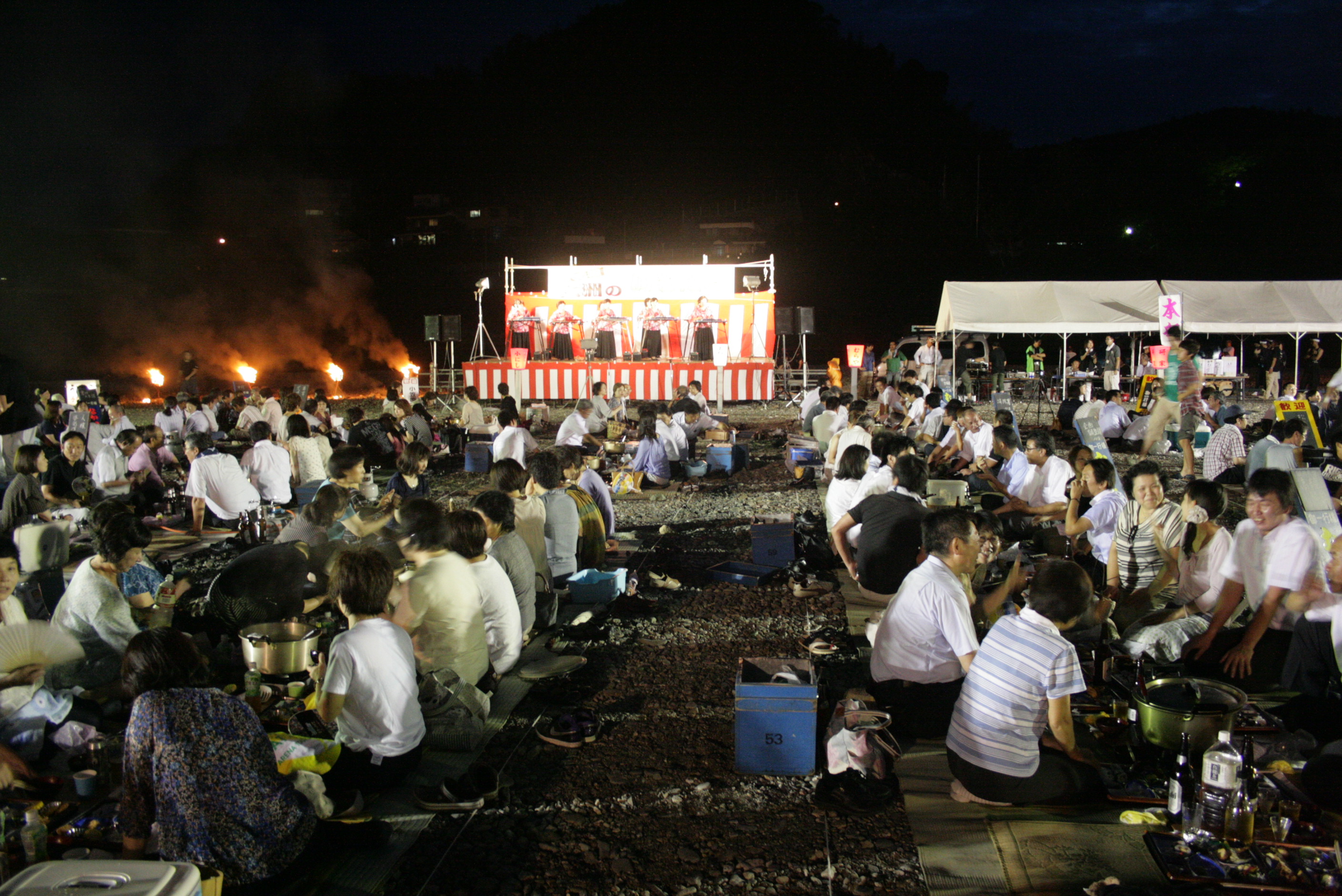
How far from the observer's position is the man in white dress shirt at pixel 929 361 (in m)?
19.8

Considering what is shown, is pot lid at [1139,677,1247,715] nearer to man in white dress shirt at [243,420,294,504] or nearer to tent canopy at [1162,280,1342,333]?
man in white dress shirt at [243,420,294,504]

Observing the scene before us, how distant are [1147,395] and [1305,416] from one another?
235 inches

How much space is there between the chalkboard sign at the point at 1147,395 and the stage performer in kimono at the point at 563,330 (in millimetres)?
12727

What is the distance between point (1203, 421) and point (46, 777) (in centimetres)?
1402

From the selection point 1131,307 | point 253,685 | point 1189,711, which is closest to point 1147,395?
point 1131,307

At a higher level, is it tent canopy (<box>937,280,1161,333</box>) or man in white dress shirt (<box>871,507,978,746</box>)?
tent canopy (<box>937,280,1161,333</box>)

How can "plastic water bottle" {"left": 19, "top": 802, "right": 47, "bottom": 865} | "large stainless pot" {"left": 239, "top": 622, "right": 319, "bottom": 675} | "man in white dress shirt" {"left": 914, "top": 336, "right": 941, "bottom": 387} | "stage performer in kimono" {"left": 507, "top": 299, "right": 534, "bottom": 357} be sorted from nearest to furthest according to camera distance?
"plastic water bottle" {"left": 19, "top": 802, "right": 47, "bottom": 865} → "large stainless pot" {"left": 239, "top": 622, "right": 319, "bottom": 675} → "man in white dress shirt" {"left": 914, "top": 336, "right": 941, "bottom": 387} → "stage performer in kimono" {"left": 507, "top": 299, "right": 534, "bottom": 357}

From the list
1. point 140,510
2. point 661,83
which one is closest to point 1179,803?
point 140,510

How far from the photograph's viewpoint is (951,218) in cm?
4066

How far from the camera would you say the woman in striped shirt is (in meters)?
5.36

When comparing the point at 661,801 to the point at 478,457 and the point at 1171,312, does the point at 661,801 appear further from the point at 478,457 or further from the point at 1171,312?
the point at 1171,312

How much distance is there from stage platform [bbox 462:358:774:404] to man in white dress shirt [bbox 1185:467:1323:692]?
50.9ft

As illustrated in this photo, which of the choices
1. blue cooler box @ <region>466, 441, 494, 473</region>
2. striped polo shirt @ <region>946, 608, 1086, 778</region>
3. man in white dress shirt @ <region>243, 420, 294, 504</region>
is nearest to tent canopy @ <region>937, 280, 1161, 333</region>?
blue cooler box @ <region>466, 441, 494, 473</region>

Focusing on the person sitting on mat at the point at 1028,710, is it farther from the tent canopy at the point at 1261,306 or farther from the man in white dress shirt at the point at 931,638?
the tent canopy at the point at 1261,306
